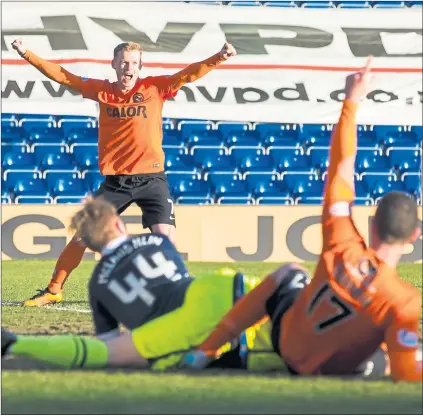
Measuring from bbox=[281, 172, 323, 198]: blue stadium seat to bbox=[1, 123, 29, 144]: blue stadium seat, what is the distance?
363 cm

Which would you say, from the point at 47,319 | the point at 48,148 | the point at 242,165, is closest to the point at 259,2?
the point at 242,165

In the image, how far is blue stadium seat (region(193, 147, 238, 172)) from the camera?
15.2m

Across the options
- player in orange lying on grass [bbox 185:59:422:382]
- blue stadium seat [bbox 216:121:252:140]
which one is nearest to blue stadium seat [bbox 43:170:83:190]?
blue stadium seat [bbox 216:121:252:140]

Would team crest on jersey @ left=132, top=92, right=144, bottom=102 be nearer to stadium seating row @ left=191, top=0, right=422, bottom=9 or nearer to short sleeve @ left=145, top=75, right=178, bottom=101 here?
short sleeve @ left=145, top=75, right=178, bottom=101

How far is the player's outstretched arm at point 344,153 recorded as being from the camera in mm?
4238

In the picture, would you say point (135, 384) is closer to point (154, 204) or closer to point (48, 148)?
point (154, 204)

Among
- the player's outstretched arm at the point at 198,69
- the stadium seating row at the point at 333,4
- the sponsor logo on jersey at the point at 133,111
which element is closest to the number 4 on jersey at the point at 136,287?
the player's outstretched arm at the point at 198,69

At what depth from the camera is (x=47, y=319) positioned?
23.5ft

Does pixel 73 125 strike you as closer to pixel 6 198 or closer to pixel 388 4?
pixel 6 198

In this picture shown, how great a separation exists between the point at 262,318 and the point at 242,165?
1074cm

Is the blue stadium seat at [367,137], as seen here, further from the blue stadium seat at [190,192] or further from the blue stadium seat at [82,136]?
the blue stadium seat at [82,136]

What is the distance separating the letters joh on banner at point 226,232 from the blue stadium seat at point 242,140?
243cm

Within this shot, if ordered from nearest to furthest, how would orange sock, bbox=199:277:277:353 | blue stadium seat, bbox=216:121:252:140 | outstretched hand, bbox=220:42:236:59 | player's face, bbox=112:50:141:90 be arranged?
1. orange sock, bbox=199:277:277:353
2. outstretched hand, bbox=220:42:236:59
3. player's face, bbox=112:50:141:90
4. blue stadium seat, bbox=216:121:252:140

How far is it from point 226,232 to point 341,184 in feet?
29.5
